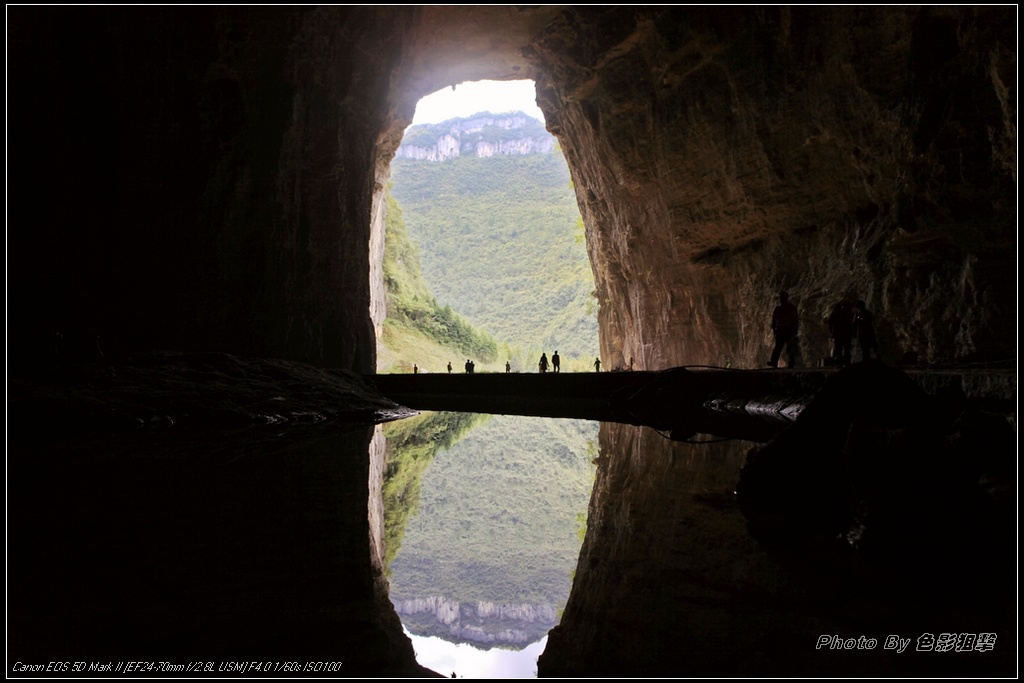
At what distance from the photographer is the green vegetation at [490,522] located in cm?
190

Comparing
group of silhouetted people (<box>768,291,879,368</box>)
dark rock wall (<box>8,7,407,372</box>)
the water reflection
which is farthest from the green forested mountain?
the water reflection

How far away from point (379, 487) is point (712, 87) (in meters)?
15.5

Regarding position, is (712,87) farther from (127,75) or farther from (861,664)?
(861,664)

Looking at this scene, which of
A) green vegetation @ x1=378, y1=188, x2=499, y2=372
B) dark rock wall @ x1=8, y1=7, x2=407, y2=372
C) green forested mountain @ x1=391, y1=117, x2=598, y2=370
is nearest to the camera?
dark rock wall @ x1=8, y1=7, x2=407, y2=372

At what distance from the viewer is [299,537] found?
88.0 inches

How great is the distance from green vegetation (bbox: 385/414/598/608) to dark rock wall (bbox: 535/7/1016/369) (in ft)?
25.8

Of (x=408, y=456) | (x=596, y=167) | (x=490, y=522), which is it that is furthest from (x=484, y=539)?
(x=596, y=167)

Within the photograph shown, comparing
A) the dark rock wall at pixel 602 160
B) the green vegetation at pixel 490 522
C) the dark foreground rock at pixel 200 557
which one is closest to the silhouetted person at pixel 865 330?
the dark rock wall at pixel 602 160

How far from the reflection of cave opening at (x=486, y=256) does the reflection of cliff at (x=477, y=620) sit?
41.7 meters

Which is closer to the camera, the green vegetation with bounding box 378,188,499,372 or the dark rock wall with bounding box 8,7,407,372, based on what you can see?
the dark rock wall with bounding box 8,7,407,372

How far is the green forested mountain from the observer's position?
7906 centimetres

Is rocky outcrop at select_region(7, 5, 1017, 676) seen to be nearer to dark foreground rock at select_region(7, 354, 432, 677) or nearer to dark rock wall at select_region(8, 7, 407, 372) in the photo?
dark rock wall at select_region(8, 7, 407, 372)

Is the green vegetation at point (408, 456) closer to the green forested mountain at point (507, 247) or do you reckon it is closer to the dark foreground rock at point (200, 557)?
the dark foreground rock at point (200, 557)

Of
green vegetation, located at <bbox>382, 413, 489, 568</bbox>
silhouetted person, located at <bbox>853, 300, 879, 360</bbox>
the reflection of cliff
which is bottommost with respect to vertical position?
green vegetation, located at <bbox>382, 413, 489, 568</bbox>
